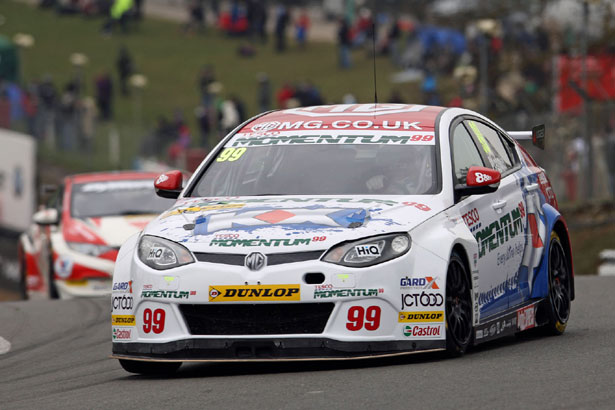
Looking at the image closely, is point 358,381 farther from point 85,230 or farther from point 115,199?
point 115,199

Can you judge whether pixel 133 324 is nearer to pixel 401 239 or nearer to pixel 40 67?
pixel 401 239

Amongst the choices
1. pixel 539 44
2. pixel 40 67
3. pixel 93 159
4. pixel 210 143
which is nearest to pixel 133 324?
pixel 210 143

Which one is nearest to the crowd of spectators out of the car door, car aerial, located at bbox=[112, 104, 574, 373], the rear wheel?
the rear wheel

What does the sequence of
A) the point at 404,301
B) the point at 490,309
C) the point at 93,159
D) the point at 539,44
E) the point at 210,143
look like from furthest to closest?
the point at 539,44
the point at 93,159
the point at 210,143
the point at 490,309
the point at 404,301

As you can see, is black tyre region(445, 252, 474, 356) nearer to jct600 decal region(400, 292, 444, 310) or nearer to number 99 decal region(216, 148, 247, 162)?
jct600 decal region(400, 292, 444, 310)

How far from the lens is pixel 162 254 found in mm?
7723

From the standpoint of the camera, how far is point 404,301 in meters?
7.47

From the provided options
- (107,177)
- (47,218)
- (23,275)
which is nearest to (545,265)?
(47,218)


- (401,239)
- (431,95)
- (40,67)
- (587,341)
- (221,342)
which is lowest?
(40,67)

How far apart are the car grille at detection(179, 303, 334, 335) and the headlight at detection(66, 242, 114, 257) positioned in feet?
26.7

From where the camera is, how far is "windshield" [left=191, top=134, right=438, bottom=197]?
8.38 m

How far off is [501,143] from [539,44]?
2604 centimetres

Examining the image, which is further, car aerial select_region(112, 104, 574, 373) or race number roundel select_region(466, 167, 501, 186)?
race number roundel select_region(466, 167, 501, 186)

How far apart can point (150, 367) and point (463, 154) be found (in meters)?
2.31
